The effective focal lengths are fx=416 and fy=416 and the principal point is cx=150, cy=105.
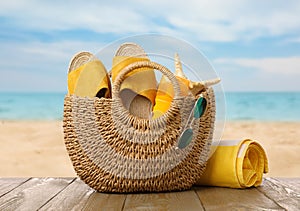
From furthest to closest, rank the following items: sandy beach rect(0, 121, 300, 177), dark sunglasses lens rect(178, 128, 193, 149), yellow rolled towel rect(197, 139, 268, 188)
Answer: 1. sandy beach rect(0, 121, 300, 177)
2. yellow rolled towel rect(197, 139, 268, 188)
3. dark sunglasses lens rect(178, 128, 193, 149)

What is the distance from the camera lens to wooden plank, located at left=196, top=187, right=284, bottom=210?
1.09m

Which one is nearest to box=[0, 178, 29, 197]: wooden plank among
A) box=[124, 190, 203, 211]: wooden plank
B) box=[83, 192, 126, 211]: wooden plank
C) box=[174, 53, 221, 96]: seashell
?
box=[83, 192, 126, 211]: wooden plank

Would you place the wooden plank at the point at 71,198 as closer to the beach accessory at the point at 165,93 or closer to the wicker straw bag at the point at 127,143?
the wicker straw bag at the point at 127,143

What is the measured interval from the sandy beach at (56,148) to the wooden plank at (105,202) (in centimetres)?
177

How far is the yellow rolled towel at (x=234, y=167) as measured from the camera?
1.32m

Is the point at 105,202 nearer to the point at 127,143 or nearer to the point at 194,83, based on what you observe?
the point at 127,143

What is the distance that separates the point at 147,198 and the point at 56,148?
2.86m

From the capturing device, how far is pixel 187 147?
1.23 meters

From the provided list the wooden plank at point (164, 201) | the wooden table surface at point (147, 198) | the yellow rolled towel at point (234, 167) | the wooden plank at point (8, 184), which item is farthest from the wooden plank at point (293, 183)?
the wooden plank at point (8, 184)

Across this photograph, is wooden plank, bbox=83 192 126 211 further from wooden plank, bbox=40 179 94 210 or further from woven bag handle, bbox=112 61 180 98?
woven bag handle, bbox=112 61 180 98

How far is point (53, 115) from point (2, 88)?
120 centimetres

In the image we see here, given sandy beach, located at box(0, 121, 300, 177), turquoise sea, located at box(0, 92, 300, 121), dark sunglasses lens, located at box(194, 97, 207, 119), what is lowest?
sandy beach, located at box(0, 121, 300, 177)

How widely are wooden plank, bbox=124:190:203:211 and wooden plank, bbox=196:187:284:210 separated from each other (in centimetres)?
3

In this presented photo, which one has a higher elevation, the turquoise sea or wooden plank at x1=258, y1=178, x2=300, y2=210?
the turquoise sea
